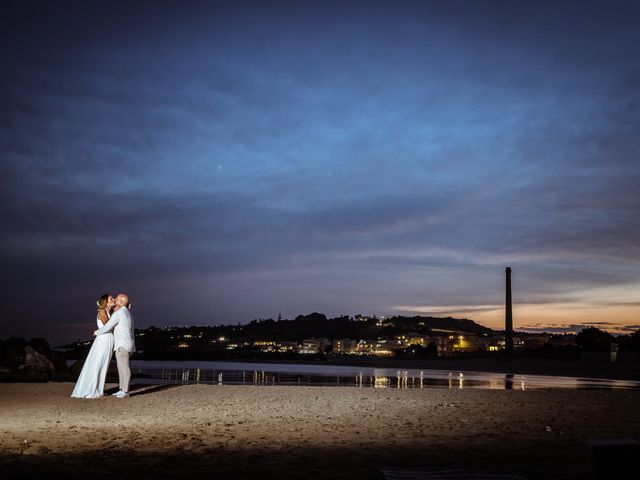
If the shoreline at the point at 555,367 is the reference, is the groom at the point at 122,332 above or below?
above

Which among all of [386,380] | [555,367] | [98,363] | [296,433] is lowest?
[555,367]

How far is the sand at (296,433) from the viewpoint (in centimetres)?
673

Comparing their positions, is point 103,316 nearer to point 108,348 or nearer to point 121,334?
point 121,334

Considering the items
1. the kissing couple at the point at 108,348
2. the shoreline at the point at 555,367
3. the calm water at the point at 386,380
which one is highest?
the kissing couple at the point at 108,348

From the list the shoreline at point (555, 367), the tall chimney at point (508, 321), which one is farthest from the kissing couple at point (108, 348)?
the tall chimney at point (508, 321)

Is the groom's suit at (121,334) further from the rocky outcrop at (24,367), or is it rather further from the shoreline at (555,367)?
the shoreline at (555,367)

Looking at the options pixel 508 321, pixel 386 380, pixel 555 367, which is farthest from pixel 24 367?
pixel 508 321

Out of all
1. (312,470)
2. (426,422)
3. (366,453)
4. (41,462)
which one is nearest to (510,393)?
(426,422)

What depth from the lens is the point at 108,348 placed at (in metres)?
15.5

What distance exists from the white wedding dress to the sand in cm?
45

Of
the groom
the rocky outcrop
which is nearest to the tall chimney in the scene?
the rocky outcrop

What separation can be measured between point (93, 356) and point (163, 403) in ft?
9.05

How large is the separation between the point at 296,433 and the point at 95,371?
795 cm

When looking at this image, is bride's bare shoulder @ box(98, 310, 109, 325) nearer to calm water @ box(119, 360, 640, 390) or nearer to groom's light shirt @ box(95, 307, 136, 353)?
groom's light shirt @ box(95, 307, 136, 353)
